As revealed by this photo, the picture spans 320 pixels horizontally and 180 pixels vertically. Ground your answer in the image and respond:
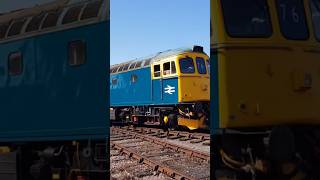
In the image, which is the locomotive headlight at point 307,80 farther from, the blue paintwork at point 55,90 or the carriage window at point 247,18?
the blue paintwork at point 55,90

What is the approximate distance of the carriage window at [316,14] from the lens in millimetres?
6711

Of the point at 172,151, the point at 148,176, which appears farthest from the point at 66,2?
the point at 172,151

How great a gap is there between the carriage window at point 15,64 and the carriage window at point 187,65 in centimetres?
1356

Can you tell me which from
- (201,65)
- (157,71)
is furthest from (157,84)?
(201,65)

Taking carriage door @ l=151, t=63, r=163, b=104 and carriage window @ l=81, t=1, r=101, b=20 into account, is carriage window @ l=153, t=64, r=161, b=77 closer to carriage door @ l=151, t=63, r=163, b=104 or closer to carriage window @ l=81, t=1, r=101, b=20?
carriage door @ l=151, t=63, r=163, b=104

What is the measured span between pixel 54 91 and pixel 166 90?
602 inches

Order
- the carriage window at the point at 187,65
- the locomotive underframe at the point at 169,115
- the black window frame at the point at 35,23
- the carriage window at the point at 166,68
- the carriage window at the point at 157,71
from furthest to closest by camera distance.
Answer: the carriage window at the point at 157,71 < the carriage window at the point at 166,68 < the carriage window at the point at 187,65 < the locomotive underframe at the point at 169,115 < the black window frame at the point at 35,23

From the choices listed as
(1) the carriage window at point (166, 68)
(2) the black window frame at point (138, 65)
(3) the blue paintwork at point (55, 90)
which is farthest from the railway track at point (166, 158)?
(2) the black window frame at point (138, 65)

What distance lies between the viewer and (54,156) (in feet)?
24.2

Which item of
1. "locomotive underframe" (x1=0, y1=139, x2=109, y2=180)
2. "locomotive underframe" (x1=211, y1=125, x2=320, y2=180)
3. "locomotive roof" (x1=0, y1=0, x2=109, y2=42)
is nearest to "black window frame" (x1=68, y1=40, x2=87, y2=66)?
"locomotive roof" (x1=0, y1=0, x2=109, y2=42)

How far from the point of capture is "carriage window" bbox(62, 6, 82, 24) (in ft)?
22.6

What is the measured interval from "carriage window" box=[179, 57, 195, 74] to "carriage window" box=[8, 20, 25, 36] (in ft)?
44.4

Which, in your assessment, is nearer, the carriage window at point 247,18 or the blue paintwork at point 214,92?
the blue paintwork at point 214,92

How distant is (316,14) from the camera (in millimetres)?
6844
